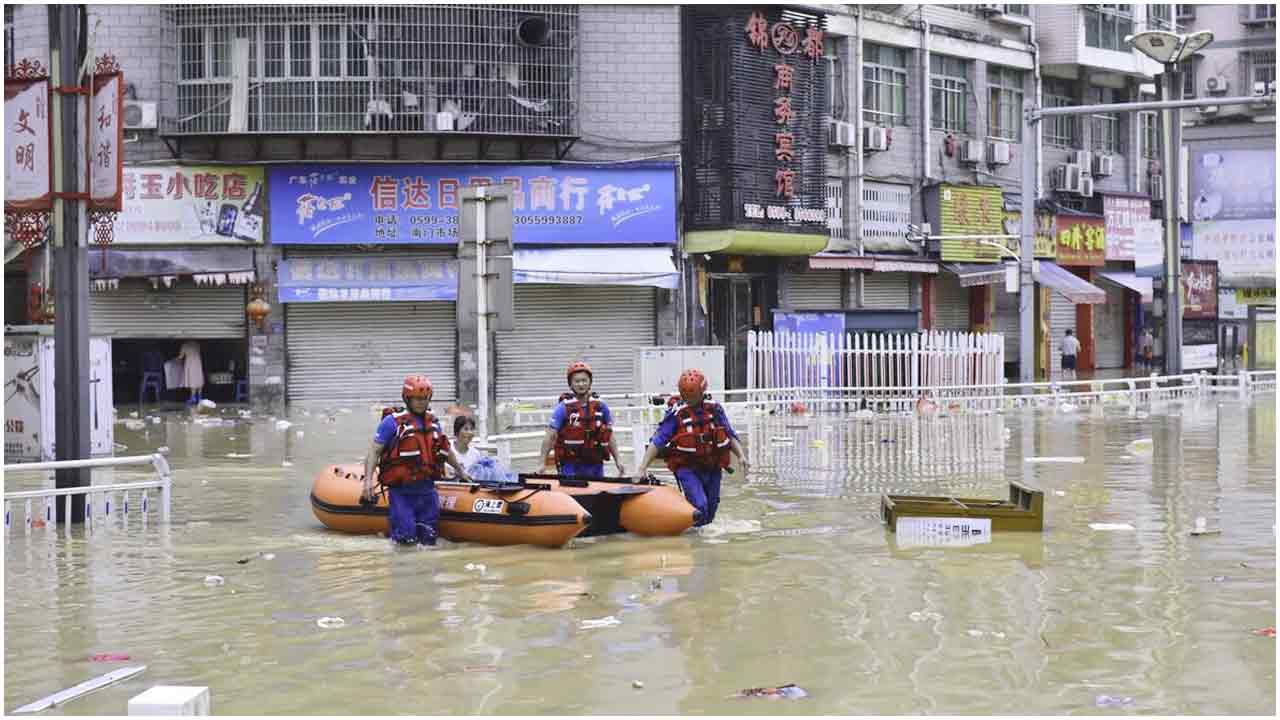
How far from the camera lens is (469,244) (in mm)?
16125

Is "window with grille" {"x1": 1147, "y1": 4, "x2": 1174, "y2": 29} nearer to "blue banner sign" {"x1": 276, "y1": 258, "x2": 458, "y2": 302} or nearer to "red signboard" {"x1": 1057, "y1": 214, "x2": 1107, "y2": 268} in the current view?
"red signboard" {"x1": 1057, "y1": 214, "x2": 1107, "y2": 268}

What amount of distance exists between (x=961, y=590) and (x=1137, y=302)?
38329 millimetres

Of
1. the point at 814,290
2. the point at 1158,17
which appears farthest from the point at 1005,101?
the point at 814,290

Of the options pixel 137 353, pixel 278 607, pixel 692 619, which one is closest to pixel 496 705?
pixel 692 619

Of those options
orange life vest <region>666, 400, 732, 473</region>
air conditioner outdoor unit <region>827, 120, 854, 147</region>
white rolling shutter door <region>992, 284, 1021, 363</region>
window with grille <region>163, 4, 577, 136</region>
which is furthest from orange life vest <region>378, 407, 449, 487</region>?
white rolling shutter door <region>992, 284, 1021, 363</region>

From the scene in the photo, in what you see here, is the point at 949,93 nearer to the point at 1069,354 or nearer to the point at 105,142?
the point at 1069,354

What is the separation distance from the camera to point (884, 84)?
3947cm

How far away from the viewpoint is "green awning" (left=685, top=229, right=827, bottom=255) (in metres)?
34.0

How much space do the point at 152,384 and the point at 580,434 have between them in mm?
21113

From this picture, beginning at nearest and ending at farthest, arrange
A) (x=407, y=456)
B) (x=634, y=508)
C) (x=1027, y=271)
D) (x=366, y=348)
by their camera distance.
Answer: (x=407, y=456) < (x=634, y=508) < (x=1027, y=271) < (x=366, y=348)

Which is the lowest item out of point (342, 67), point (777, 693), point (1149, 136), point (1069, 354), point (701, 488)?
point (777, 693)

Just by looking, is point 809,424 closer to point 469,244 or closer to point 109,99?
point 469,244

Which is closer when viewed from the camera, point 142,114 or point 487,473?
point 487,473

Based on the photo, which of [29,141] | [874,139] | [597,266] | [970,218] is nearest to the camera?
[29,141]
